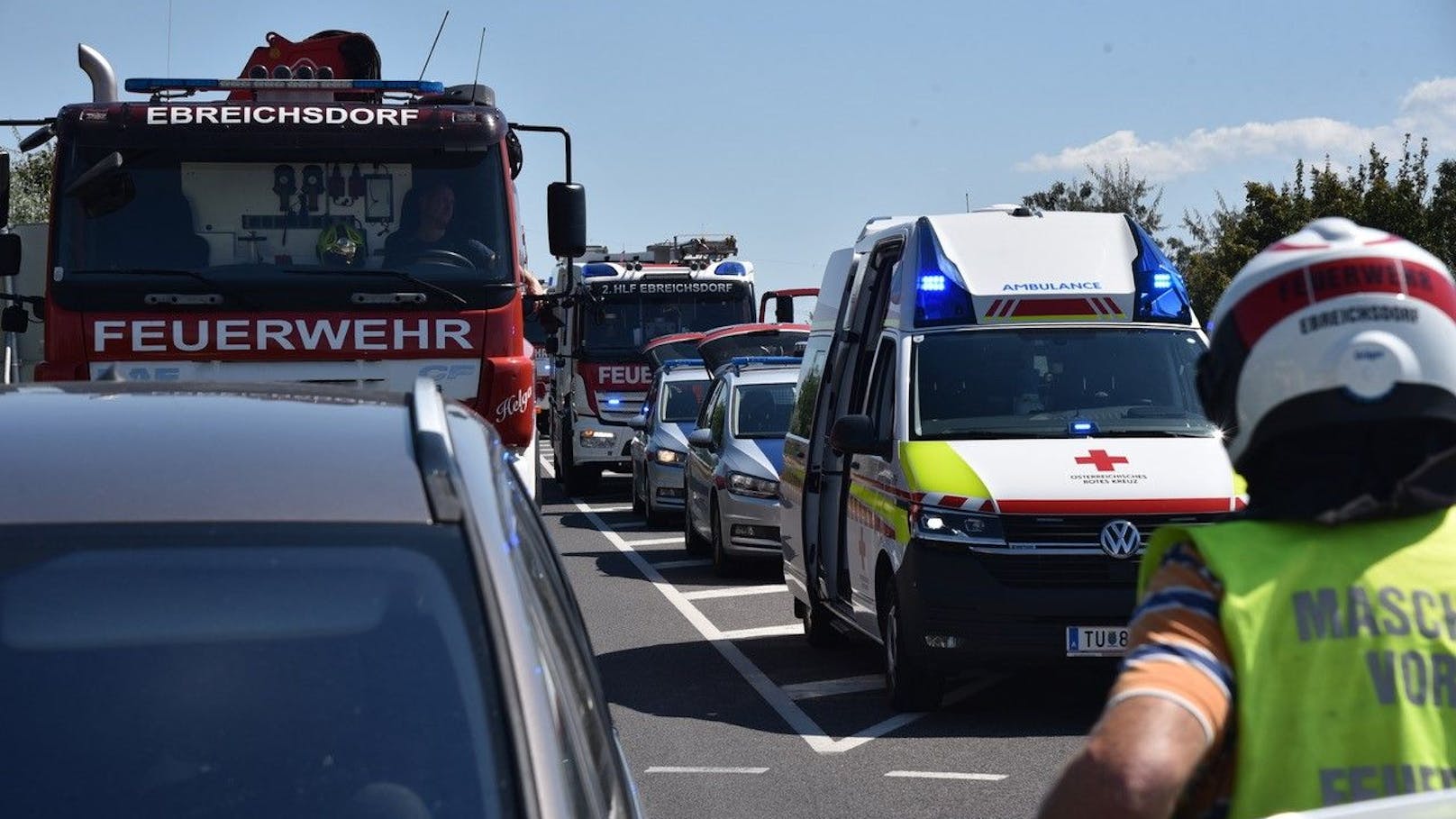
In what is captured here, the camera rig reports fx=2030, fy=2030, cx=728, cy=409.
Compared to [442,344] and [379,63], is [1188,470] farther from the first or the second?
[379,63]

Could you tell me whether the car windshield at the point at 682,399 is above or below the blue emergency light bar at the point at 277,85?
below

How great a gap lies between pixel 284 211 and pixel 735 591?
19.2ft

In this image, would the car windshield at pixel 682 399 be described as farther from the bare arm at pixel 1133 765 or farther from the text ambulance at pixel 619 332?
the bare arm at pixel 1133 765

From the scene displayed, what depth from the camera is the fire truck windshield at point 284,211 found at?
35.9ft

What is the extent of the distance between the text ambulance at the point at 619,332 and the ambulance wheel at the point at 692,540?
8.34 metres

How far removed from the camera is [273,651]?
2.93 m

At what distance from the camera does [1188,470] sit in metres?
9.55

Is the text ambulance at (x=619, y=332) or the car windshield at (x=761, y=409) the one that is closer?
the car windshield at (x=761, y=409)

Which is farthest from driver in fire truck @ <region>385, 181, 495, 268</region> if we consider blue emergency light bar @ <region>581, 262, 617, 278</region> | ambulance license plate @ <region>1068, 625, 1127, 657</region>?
blue emergency light bar @ <region>581, 262, 617, 278</region>

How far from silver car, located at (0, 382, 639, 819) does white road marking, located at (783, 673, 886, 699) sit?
24.9ft

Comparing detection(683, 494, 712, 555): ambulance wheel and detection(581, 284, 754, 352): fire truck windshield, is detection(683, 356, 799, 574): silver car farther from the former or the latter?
detection(581, 284, 754, 352): fire truck windshield

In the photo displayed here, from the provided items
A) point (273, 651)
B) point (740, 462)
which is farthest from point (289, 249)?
point (273, 651)

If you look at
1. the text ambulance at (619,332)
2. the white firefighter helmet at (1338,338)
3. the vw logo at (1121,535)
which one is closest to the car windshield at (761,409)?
the vw logo at (1121,535)

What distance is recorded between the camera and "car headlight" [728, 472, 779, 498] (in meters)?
16.2
